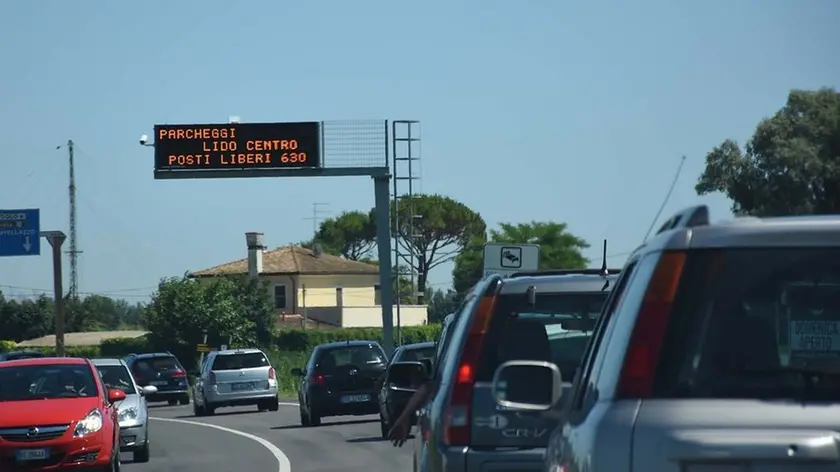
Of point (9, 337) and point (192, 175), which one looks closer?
point (192, 175)

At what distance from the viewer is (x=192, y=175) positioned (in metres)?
40.0

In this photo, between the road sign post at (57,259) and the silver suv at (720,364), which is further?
Result: the road sign post at (57,259)

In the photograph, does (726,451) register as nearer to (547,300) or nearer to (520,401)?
(520,401)

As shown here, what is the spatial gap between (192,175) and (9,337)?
78.2m

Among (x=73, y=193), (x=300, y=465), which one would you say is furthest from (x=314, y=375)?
(x=73, y=193)

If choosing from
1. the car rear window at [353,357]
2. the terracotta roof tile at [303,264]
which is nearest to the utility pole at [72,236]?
the terracotta roof tile at [303,264]

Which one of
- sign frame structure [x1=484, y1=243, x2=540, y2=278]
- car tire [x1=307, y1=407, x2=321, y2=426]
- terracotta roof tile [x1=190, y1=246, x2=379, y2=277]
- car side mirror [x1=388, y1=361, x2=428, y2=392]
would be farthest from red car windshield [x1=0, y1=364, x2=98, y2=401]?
terracotta roof tile [x1=190, y1=246, x2=379, y2=277]

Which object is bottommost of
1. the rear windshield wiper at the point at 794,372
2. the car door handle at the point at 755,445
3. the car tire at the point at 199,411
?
the car tire at the point at 199,411

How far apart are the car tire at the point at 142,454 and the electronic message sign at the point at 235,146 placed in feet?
61.2

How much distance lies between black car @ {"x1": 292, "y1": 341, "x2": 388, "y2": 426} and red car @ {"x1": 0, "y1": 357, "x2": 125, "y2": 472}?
11295mm

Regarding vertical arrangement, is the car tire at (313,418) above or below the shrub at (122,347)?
above

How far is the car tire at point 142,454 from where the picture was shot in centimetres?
2142

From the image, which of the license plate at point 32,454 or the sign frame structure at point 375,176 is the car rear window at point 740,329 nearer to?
the license plate at point 32,454

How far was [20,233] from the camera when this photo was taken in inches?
2203
